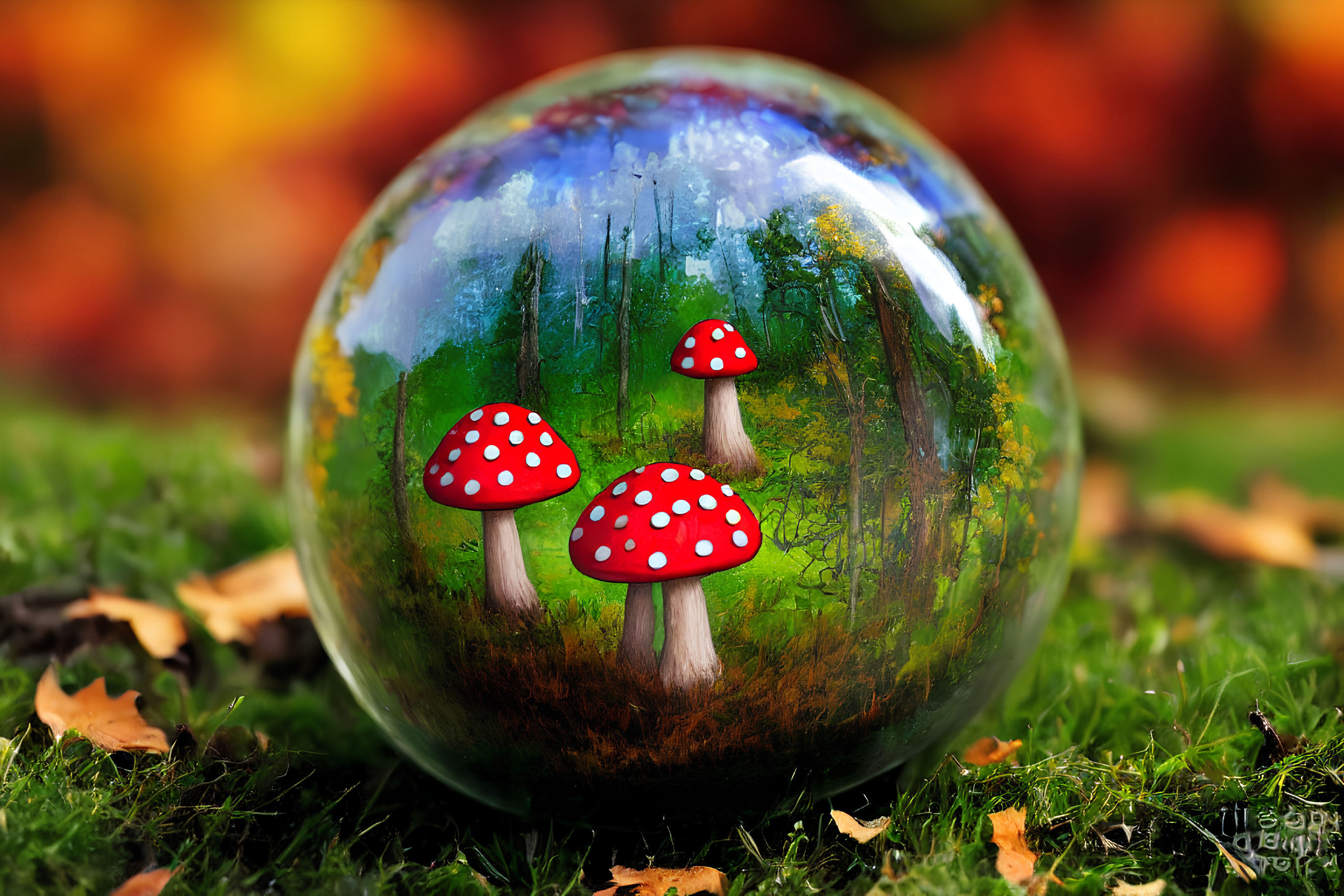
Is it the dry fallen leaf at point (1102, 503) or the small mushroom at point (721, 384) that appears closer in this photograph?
the small mushroom at point (721, 384)

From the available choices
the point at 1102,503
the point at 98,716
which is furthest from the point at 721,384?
the point at 1102,503

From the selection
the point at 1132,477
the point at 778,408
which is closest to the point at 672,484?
the point at 778,408

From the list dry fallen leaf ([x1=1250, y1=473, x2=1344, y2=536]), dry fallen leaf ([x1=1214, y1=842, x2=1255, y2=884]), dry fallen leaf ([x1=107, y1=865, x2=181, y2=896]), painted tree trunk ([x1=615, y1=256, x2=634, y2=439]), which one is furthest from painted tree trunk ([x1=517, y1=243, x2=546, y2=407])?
dry fallen leaf ([x1=1250, y1=473, x2=1344, y2=536])

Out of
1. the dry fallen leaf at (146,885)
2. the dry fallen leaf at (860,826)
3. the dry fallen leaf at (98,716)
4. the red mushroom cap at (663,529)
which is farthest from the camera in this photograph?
the dry fallen leaf at (98,716)

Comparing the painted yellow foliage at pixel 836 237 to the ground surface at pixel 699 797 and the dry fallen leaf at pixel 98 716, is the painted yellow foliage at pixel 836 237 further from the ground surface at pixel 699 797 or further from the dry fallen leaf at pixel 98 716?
the dry fallen leaf at pixel 98 716

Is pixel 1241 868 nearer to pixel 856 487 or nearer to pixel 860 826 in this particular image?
pixel 860 826

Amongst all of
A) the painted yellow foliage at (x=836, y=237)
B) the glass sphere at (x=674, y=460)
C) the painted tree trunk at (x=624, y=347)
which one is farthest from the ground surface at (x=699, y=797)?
the painted yellow foliage at (x=836, y=237)

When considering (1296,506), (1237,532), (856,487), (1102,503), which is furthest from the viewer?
(1102,503)
